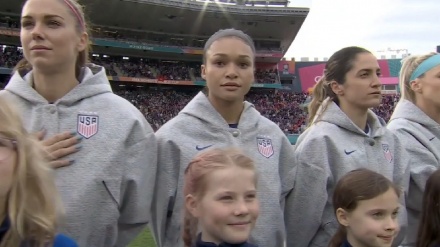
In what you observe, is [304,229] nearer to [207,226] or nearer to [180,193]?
[180,193]

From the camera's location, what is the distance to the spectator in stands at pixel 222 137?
2498mm

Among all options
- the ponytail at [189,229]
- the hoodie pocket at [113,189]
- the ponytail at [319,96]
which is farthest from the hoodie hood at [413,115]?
the hoodie pocket at [113,189]

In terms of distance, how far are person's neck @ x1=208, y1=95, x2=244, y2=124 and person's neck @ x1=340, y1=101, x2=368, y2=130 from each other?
726 millimetres

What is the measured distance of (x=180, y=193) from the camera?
8.11 ft

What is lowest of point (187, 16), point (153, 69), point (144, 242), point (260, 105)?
point (144, 242)

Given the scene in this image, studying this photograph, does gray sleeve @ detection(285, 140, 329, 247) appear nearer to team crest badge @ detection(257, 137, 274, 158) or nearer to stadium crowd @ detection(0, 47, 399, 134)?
team crest badge @ detection(257, 137, 274, 158)

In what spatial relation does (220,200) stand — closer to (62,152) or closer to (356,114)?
(62,152)

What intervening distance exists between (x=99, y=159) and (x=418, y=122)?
2.20m

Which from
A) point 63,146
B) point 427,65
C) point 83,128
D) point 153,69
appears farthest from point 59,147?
point 153,69

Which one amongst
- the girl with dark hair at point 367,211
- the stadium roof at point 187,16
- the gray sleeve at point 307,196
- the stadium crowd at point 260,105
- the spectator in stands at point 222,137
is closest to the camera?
the girl with dark hair at point 367,211

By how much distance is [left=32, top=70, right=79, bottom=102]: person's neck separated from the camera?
235 cm

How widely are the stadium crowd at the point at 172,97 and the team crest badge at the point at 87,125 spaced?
25.6 m

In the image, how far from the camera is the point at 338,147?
9.25 feet

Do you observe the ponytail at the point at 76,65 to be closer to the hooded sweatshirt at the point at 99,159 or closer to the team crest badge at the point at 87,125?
the hooded sweatshirt at the point at 99,159
